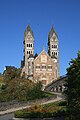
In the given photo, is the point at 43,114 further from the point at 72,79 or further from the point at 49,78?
the point at 49,78

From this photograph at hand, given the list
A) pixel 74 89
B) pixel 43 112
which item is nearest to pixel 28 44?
pixel 43 112

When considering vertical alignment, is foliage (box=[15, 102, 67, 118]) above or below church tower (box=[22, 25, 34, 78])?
below

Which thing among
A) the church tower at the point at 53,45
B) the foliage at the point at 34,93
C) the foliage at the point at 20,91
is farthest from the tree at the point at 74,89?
the church tower at the point at 53,45

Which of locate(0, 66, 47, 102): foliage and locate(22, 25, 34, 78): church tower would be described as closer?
locate(0, 66, 47, 102): foliage

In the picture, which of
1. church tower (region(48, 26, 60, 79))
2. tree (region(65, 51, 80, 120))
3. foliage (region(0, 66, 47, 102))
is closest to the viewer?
tree (region(65, 51, 80, 120))

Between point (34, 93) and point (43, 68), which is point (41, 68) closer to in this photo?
point (43, 68)

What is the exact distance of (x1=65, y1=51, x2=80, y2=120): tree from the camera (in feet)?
101

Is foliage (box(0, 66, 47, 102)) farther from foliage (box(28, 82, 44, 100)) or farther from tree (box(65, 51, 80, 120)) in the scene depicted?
tree (box(65, 51, 80, 120))

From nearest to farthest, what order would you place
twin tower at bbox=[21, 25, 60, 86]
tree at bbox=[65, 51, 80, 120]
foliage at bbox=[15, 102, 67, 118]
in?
tree at bbox=[65, 51, 80, 120] < foliage at bbox=[15, 102, 67, 118] < twin tower at bbox=[21, 25, 60, 86]

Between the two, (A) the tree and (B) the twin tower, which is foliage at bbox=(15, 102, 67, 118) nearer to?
(A) the tree

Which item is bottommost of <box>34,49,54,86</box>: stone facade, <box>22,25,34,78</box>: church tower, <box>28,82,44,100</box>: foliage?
<box>28,82,44,100</box>: foliage

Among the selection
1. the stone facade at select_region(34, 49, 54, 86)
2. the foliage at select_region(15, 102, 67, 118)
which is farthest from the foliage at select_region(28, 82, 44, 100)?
the stone facade at select_region(34, 49, 54, 86)

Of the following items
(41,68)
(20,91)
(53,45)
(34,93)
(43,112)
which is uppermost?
(53,45)

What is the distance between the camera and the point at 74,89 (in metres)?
31.5
